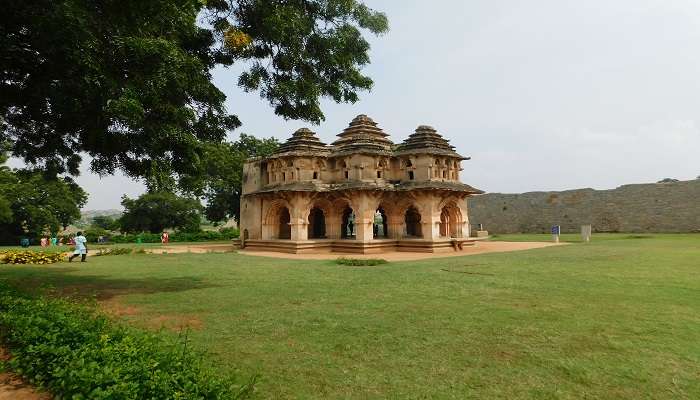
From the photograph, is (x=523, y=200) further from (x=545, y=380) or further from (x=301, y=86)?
(x=545, y=380)

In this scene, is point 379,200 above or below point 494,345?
above

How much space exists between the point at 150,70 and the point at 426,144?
54.4ft

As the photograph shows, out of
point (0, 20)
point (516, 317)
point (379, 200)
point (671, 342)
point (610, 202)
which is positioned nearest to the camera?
point (671, 342)

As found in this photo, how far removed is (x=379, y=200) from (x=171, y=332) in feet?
52.9

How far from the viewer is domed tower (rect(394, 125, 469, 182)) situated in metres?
20.8

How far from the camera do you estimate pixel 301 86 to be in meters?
8.98

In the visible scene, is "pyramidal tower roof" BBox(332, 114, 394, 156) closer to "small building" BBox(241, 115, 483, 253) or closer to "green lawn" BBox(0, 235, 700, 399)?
"small building" BBox(241, 115, 483, 253)

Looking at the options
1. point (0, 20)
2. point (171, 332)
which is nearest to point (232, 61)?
point (0, 20)

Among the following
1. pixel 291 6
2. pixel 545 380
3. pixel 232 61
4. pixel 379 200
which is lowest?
pixel 545 380

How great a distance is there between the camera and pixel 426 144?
21297mm

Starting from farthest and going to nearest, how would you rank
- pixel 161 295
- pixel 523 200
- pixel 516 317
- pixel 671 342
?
1. pixel 523 200
2. pixel 161 295
3. pixel 516 317
4. pixel 671 342

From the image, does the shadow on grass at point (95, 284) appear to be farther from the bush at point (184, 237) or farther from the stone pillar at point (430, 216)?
the bush at point (184, 237)

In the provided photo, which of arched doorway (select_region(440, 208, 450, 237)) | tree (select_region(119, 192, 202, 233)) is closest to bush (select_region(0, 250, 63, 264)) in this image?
arched doorway (select_region(440, 208, 450, 237))

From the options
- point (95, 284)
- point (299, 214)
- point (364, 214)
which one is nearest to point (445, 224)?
point (364, 214)
